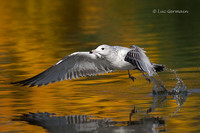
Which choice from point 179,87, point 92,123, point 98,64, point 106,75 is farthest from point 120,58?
point 106,75

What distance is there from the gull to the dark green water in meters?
0.33

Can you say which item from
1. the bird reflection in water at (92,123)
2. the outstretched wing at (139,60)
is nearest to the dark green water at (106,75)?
the bird reflection in water at (92,123)

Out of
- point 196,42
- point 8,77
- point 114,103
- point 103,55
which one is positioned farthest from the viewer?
point 196,42

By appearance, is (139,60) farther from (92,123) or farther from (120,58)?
(92,123)

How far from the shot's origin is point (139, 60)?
8977 mm

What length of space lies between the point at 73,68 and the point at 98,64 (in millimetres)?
498

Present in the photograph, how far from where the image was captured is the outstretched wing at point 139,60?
29.2ft

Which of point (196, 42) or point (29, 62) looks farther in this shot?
point (196, 42)

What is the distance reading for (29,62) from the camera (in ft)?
45.8

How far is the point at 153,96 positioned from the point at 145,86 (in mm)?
1004

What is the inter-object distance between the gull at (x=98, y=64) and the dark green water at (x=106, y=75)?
0.33 metres

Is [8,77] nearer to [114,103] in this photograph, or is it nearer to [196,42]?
[114,103]

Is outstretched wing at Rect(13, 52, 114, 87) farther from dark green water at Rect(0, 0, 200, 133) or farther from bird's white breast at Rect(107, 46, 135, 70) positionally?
Result: bird's white breast at Rect(107, 46, 135, 70)

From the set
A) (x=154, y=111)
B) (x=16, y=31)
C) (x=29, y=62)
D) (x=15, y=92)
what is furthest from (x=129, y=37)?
(x=154, y=111)
